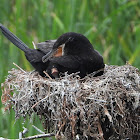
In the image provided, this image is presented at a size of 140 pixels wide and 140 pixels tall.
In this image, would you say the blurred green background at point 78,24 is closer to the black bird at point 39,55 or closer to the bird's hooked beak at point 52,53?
the black bird at point 39,55

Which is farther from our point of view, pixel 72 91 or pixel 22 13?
pixel 22 13

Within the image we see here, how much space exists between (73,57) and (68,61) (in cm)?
7

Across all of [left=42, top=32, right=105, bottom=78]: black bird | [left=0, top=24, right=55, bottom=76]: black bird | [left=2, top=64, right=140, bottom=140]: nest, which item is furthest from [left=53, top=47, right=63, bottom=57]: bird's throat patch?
[left=2, top=64, right=140, bottom=140]: nest

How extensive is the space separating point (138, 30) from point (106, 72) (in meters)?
1.93

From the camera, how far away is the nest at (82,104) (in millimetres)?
3162

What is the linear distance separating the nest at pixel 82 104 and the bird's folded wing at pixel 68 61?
9.1 inches

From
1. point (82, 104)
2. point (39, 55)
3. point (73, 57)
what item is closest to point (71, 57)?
point (73, 57)

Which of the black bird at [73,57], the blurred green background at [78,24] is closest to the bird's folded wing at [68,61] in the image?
the black bird at [73,57]

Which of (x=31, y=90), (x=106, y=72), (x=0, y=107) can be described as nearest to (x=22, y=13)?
(x=0, y=107)

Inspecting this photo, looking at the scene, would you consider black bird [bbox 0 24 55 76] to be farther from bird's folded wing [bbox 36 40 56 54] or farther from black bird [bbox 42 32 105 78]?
black bird [bbox 42 32 105 78]

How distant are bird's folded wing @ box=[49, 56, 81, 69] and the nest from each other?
23 cm

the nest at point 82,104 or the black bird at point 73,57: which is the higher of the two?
the black bird at point 73,57

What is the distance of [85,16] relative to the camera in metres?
6.07

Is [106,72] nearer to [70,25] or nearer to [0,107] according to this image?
[0,107]
